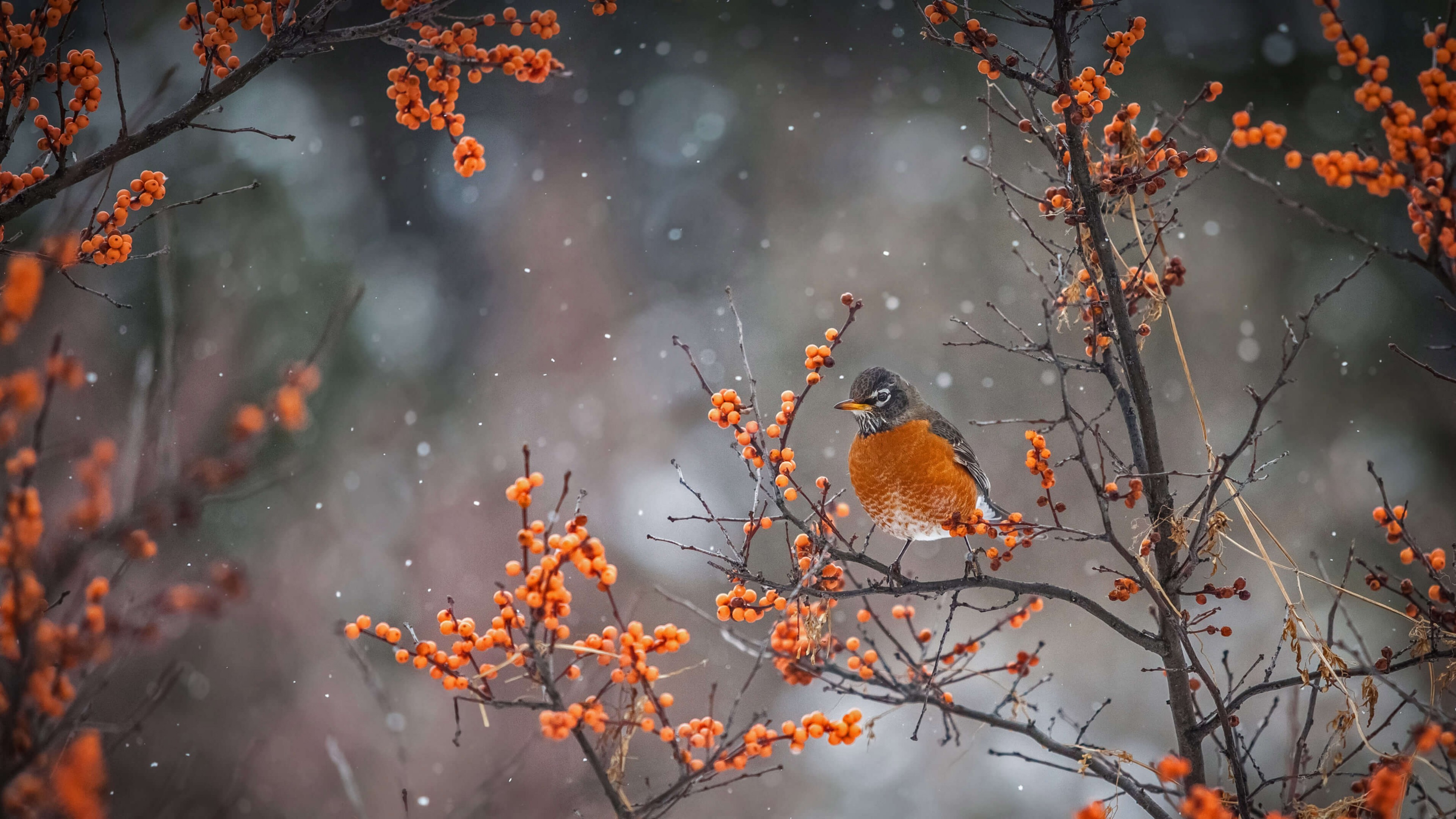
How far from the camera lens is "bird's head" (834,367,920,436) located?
7.27 ft

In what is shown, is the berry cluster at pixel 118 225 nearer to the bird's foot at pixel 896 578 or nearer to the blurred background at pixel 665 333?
the bird's foot at pixel 896 578

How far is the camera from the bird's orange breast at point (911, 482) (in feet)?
7.18

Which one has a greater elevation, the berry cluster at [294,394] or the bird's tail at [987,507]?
the berry cluster at [294,394]

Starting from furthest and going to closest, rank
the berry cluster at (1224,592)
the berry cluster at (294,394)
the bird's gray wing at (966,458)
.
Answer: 1. the bird's gray wing at (966,458)
2. the berry cluster at (1224,592)
3. the berry cluster at (294,394)

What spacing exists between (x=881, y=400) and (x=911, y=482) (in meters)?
0.23

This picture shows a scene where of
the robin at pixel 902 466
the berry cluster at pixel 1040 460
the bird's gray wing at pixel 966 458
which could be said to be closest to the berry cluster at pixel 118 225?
the robin at pixel 902 466

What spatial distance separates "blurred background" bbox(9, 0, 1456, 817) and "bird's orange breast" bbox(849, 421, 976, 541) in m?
2.49

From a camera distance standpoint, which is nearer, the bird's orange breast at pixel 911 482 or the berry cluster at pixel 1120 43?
the berry cluster at pixel 1120 43

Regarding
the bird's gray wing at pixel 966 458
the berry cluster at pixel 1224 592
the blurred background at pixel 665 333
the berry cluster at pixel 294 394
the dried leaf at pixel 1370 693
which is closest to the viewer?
the berry cluster at pixel 294 394

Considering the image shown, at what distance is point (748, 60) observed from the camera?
5512 mm

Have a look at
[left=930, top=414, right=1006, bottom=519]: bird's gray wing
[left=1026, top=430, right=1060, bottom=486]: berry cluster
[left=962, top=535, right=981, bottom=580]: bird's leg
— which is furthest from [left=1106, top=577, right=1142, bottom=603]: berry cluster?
[left=930, top=414, right=1006, bottom=519]: bird's gray wing

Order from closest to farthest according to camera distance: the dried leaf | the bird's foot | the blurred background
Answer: the dried leaf, the bird's foot, the blurred background

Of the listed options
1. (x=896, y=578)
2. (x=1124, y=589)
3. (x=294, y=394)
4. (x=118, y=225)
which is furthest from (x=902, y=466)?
(x=118, y=225)

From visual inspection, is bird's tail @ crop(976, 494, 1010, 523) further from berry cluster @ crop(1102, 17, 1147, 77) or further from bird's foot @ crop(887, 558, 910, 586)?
berry cluster @ crop(1102, 17, 1147, 77)
